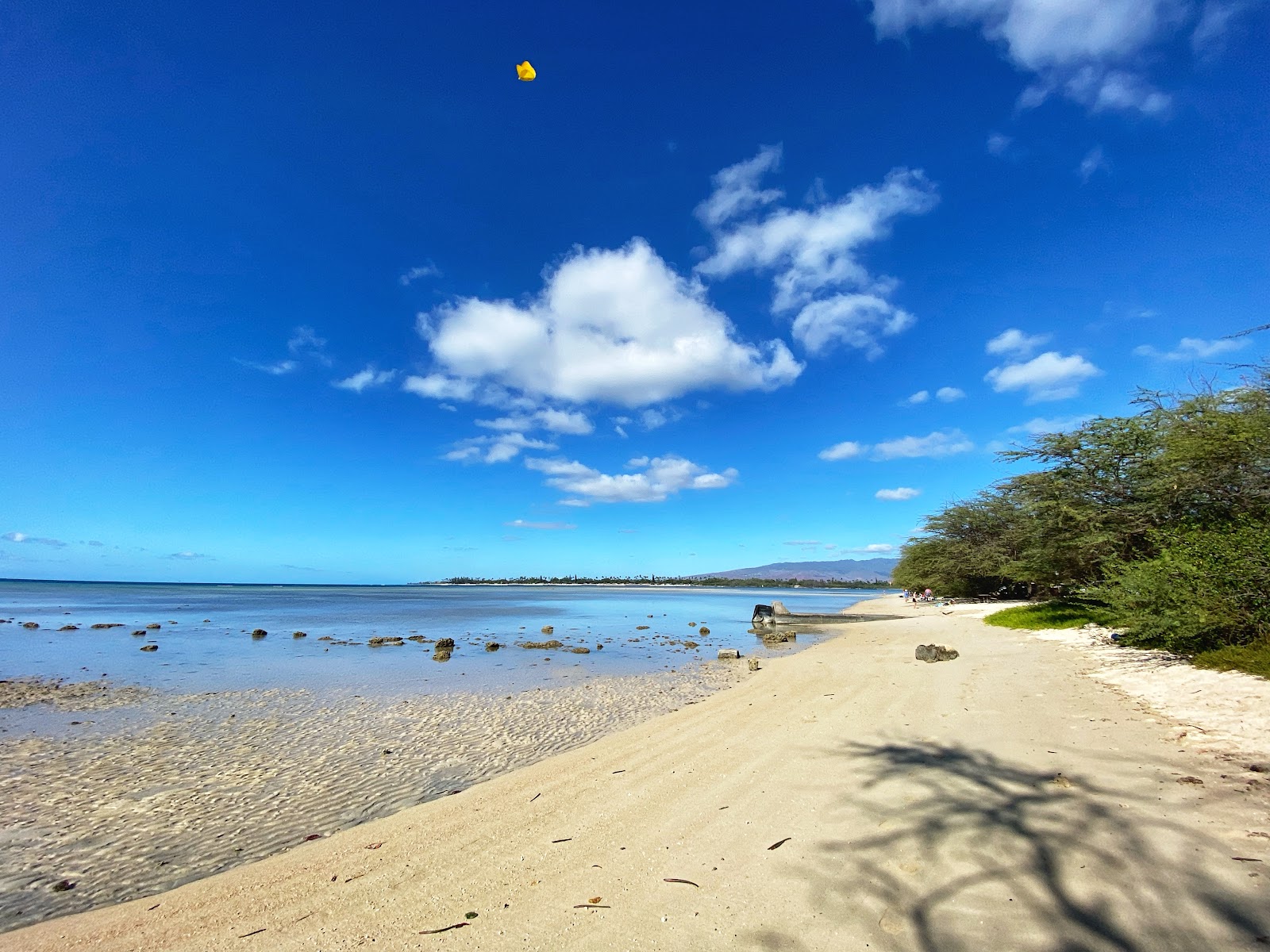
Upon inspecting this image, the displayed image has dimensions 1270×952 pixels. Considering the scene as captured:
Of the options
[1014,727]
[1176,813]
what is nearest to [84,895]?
[1176,813]

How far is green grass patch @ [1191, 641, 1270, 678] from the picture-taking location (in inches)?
365

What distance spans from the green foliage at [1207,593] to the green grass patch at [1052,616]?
635 centimetres

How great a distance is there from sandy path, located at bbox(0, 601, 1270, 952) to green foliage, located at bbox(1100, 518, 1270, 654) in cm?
511

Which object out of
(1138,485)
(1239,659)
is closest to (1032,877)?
(1239,659)

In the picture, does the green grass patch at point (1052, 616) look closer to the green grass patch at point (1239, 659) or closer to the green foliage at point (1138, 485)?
the green foliage at point (1138, 485)

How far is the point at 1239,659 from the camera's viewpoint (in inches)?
385

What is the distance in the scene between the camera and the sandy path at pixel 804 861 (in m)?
3.74

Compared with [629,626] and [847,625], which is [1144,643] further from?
[629,626]

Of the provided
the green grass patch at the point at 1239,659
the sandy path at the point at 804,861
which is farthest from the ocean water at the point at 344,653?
the green grass patch at the point at 1239,659

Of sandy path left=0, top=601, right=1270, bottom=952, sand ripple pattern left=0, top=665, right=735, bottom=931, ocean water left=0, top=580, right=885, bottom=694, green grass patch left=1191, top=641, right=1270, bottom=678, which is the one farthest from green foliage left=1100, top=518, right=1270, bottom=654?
ocean water left=0, top=580, right=885, bottom=694

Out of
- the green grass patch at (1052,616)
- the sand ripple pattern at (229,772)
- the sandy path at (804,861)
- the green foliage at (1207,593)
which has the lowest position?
the sand ripple pattern at (229,772)

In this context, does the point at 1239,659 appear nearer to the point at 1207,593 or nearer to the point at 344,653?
the point at 1207,593

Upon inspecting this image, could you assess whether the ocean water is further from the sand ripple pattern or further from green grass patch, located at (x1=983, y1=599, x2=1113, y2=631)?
green grass patch, located at (x1=983, y1=599, x2=1113, y2=631)

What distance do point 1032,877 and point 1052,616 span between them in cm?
2496
